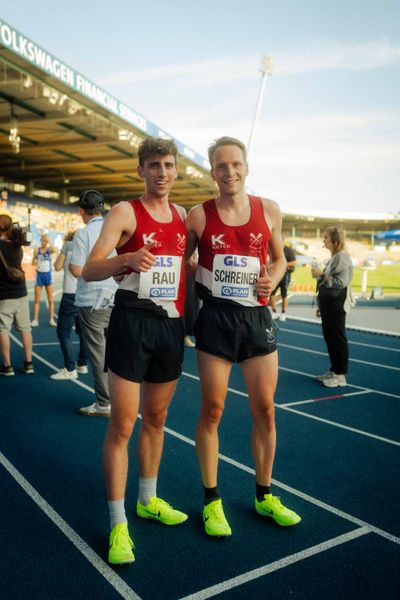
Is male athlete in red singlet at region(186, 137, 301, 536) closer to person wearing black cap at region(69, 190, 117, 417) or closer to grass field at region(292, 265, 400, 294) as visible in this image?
person wearing black cap at region(69, 190, 117, 417)

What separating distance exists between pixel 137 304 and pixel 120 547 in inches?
48.9

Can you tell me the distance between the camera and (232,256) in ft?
8.91

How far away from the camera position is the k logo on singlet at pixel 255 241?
274 cm

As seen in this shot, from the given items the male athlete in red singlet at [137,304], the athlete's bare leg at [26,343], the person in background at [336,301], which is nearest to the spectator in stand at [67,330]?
the athlete's bare leg at [26,343]

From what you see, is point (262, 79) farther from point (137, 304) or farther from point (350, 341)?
point (137, 304)

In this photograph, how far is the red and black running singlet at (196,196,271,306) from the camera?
→ 2717mm

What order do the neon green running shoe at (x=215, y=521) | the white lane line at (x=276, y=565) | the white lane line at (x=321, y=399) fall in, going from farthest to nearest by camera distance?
1. the white lane line at (x=321, y=399)
2. the neon green running shoe at (x=215, y=521)
3. the white lane line at (x=276, y=565)

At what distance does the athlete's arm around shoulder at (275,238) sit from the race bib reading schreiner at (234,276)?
0.16 meters

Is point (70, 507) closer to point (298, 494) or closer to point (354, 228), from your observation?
point (298, 494)

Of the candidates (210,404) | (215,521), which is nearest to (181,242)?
(210,404)

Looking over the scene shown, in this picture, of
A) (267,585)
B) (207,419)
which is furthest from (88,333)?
(267,585)

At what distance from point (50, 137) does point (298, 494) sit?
69.8 feet

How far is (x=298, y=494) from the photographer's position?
334cm

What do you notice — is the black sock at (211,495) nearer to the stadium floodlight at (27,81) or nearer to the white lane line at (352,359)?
the white lane line at (352,359)
